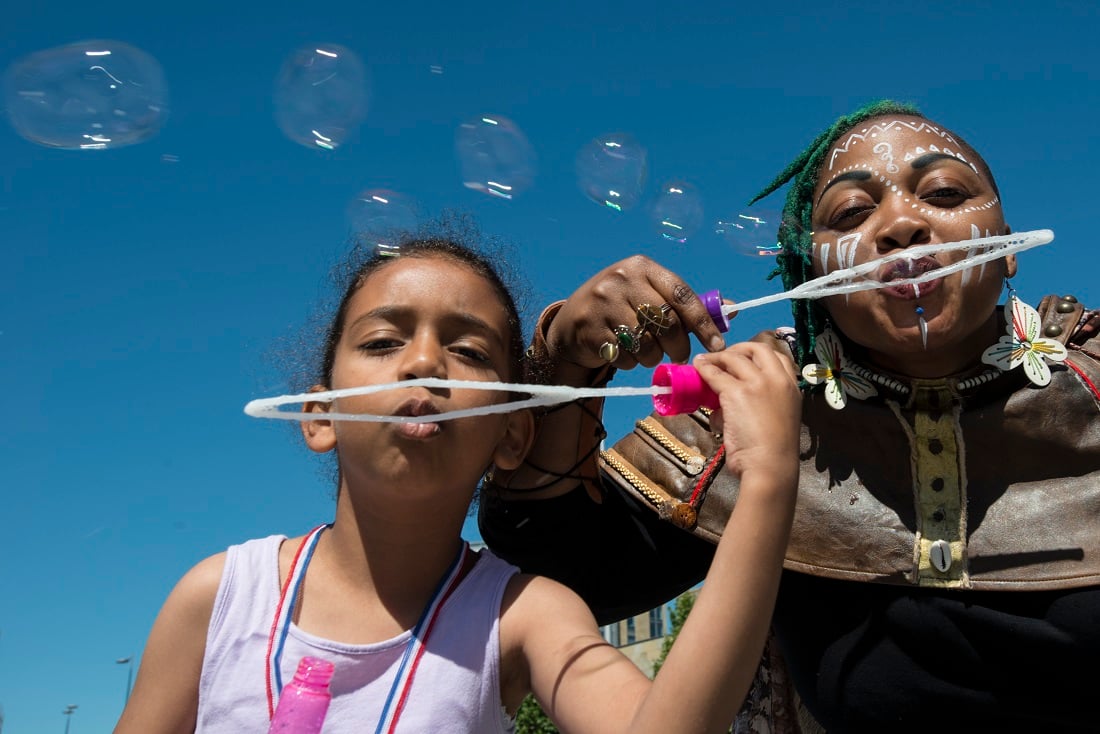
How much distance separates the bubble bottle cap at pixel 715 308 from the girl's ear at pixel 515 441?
1.64 ft

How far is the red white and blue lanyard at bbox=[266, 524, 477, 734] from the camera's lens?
184 centimetres

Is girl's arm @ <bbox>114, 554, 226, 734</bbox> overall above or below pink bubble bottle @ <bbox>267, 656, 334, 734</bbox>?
below

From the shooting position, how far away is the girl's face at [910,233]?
7.06ft

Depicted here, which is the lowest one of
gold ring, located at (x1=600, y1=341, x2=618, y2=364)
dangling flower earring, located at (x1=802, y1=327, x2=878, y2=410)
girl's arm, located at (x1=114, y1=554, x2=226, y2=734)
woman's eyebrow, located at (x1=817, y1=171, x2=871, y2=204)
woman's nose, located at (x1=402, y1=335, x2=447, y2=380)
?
girl's arm, located at (x1=114, y1=554, x2=226, y2=734)

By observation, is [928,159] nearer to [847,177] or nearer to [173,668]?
[847,177]

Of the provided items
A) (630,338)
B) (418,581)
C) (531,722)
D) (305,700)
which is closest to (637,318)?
(630,338)

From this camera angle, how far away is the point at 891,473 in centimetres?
233

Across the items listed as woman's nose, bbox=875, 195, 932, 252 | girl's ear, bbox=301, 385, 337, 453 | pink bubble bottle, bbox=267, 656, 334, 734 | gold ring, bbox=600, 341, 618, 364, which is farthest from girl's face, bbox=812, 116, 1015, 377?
pink bubble bottle, bbox=267, 656, 334, 734

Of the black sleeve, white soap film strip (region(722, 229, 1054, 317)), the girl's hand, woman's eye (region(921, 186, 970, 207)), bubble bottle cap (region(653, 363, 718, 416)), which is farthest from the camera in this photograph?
the black sleeve

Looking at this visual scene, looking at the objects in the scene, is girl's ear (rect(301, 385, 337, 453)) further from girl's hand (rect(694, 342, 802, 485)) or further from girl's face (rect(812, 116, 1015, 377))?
girl's face (rect(812, 116, 1015, 377))

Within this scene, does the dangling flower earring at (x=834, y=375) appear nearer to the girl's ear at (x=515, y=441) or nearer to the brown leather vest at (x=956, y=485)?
the brown leather vest at (x=956, y=485)

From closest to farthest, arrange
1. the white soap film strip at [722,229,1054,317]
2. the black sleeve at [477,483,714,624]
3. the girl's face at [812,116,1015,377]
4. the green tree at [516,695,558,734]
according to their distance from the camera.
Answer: the white soap film strip at [722,229,1054,317] < the girl's face at [812,116,1015,377] < the black sleeve at [477,483,714,624] < the green tree at [516,695,558,734]

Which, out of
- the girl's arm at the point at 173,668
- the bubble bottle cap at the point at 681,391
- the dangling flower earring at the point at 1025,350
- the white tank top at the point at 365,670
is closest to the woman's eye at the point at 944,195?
the dangling flower earring at the point at 1025,350

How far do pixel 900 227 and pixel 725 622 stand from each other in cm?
112
